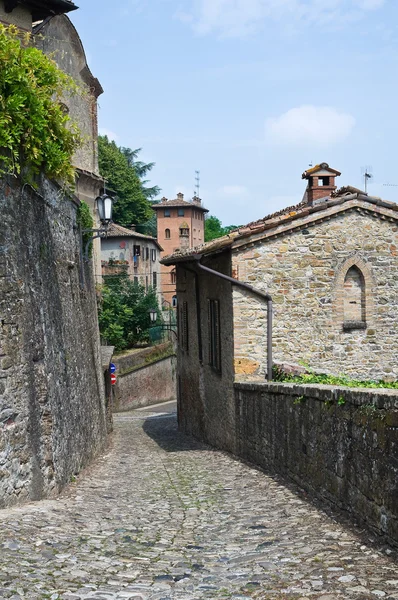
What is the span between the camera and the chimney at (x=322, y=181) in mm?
→ 17172

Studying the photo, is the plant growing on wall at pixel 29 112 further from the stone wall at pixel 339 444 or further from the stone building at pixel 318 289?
the stone building at pixel 318 289

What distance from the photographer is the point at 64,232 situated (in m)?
13.1

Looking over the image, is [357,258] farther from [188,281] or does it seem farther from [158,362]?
[158,362]

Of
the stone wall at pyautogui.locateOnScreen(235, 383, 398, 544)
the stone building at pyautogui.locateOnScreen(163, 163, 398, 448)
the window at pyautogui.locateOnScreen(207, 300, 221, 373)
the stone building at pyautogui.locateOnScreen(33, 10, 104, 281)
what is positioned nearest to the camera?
the stone wall at pyautogui.locateOnScreen(235, 383, 398, 544)

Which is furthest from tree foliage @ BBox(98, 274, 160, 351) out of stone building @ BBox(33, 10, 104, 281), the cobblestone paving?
the cobblestone paving

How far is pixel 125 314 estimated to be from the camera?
116ft

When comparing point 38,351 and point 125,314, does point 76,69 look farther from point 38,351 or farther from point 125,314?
point 38,351

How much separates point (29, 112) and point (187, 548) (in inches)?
215

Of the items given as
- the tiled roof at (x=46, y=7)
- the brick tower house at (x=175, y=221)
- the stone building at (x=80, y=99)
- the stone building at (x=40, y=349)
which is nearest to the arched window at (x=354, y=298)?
the stone building at (x=40, y=349)

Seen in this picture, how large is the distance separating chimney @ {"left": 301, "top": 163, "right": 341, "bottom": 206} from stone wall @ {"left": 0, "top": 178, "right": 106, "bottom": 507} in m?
6.38

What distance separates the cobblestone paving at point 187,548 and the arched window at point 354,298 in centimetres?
486

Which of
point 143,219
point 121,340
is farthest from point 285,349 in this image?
point 143,219

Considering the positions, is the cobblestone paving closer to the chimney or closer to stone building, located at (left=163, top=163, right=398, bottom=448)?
stone building, located at (left=163, top=163, right=398, bottom=448)

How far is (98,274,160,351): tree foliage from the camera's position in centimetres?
3434
